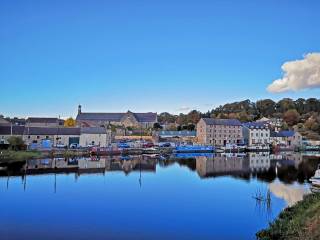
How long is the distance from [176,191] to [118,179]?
6914mm

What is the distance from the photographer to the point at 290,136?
266 ft

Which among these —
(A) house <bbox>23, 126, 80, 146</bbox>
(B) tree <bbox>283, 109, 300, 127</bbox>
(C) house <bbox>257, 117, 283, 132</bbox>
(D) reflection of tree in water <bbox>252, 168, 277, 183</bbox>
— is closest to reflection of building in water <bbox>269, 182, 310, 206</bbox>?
(D) reflection of tree in water <bbox>252, 168, 277, 183</bbox>

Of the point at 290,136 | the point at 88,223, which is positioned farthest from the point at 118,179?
the point at 290,136

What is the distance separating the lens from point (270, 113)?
4545 inches

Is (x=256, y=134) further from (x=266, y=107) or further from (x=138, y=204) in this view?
(x=138, y=204)

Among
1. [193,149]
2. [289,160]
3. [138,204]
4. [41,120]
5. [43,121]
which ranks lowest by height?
[138,204]

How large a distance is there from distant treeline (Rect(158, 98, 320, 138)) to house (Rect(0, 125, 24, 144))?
4489 centimetres

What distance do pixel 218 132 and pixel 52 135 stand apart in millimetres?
35175

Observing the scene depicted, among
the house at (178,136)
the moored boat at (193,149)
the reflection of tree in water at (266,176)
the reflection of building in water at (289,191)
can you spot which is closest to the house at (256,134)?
the house at (178,136)

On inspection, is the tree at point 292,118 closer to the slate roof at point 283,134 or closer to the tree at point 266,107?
the tree at point 266,107

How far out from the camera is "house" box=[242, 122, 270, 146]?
80.3 m

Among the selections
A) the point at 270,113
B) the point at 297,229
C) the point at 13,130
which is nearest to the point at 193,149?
the point at 13,130

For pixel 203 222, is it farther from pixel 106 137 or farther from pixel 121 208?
pixel 106 137

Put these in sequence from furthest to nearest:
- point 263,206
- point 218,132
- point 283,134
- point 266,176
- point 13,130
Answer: point 283,134 < point 218,132 < point 13,130 < point 266,176 < point 263,206
